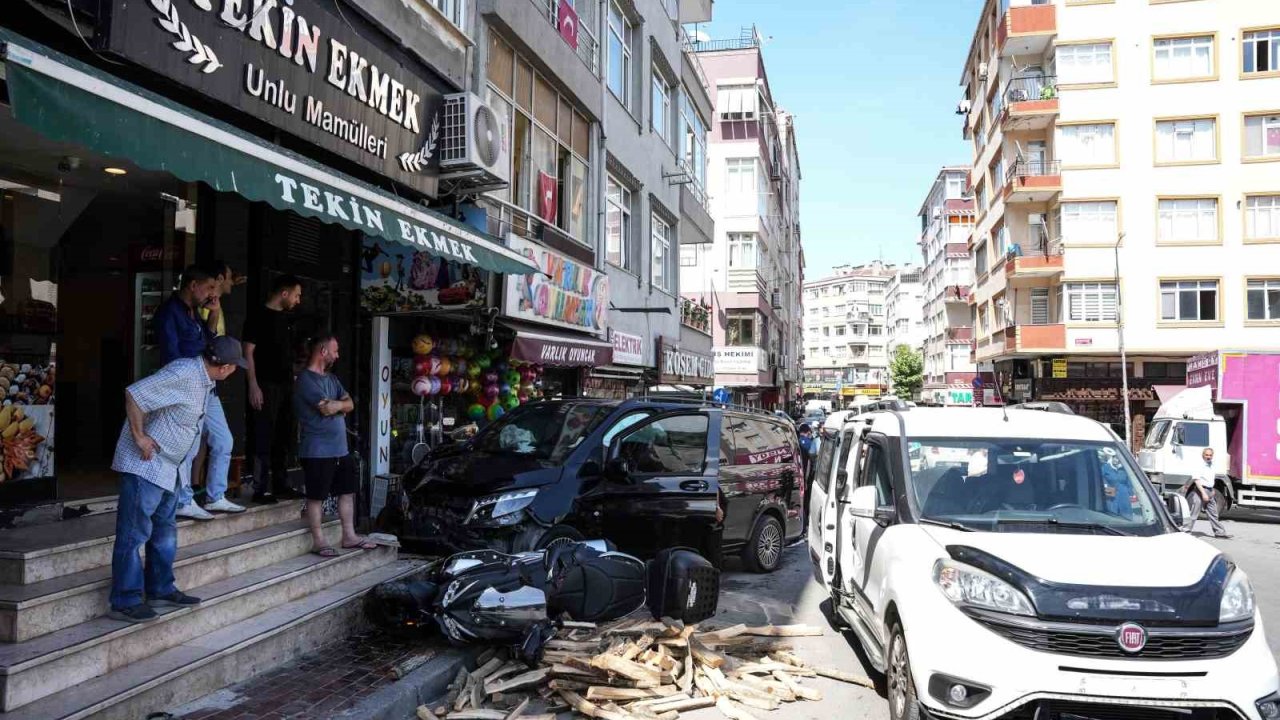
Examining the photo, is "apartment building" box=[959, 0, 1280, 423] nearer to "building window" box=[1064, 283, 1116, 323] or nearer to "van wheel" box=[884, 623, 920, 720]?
"building window" box=[1064, 283, 1116, 323]

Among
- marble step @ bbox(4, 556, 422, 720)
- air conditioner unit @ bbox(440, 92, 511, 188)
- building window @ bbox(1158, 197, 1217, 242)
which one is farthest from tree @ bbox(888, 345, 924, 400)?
marble step @ bbox(4, 556, 422, 720)

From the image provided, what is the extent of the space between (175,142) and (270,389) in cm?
305

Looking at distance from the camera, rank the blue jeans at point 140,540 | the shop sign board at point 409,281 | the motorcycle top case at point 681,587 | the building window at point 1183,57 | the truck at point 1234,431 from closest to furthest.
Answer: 1. the blue jeans at point 140,540
2. the motorcycle top case at point 681,587
3. the shop sign board at point 409,281
4. the truck at point 1234,431
5. the building window at point 1183,57

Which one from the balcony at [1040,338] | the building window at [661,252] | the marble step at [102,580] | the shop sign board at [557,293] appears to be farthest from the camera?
the balcony at [1040,338]

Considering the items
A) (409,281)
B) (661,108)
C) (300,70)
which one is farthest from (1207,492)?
(661,108)

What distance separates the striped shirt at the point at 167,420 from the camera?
14.9 feet

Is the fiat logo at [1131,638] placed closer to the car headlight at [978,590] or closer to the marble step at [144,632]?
the car headlight at [978,590]

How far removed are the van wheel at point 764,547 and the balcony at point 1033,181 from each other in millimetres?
30491

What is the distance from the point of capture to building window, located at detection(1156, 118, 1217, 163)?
108ft

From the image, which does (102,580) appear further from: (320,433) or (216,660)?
(320,433)

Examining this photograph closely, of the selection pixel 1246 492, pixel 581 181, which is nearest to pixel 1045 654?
pixel 581 181

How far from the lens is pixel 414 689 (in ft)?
16.5

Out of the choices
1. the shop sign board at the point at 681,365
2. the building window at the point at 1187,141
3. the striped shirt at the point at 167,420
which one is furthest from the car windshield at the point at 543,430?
the building window at the point at 1187,141

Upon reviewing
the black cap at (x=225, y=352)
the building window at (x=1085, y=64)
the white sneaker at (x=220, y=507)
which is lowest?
the white sneaker at (x=220, y=507)
